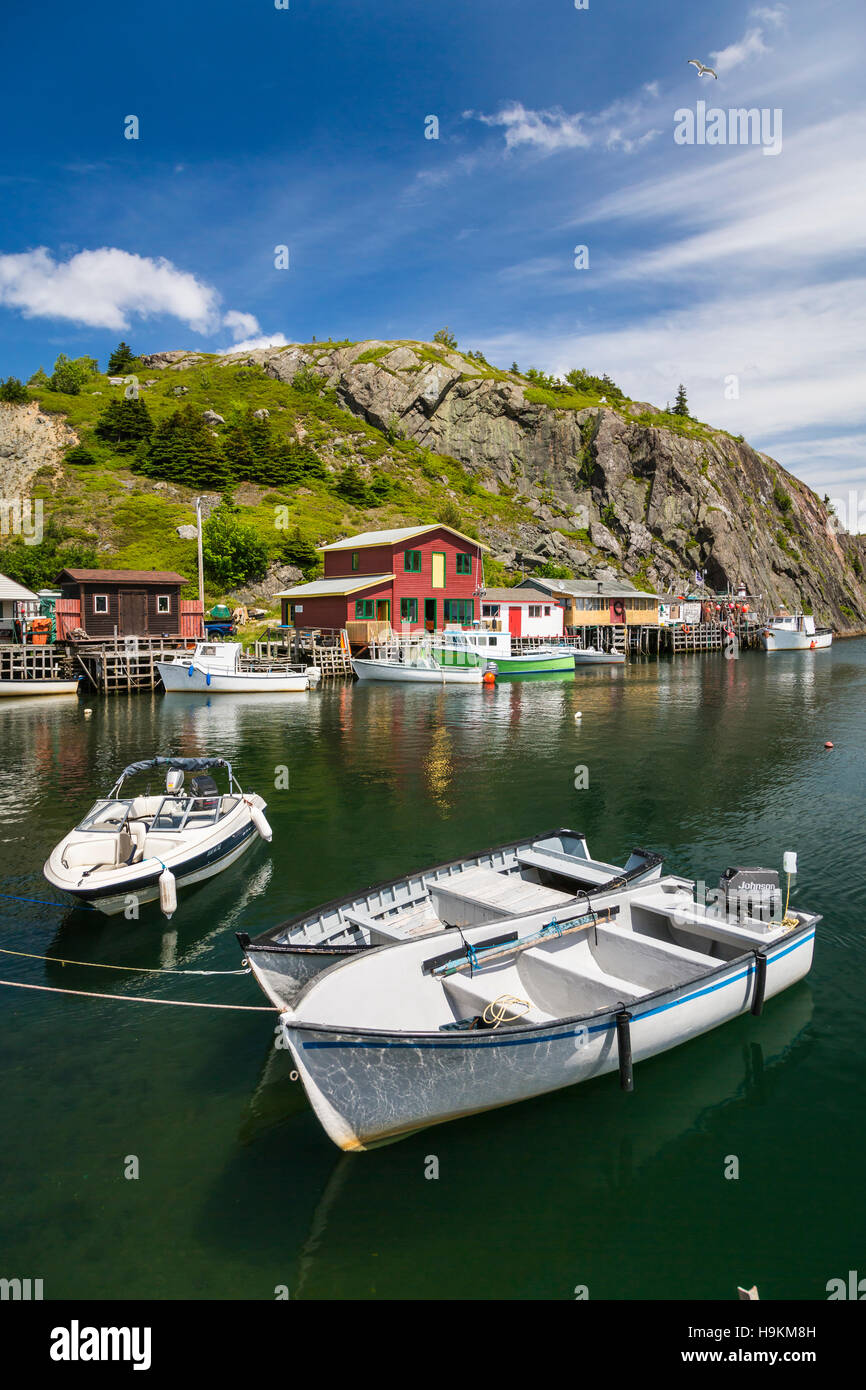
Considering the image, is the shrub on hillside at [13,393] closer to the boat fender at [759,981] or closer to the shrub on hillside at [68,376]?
the shrub on hillside at [68,376]

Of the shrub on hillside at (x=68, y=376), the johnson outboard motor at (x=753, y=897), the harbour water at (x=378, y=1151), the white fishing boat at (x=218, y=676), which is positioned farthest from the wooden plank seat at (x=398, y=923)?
the shrub on hillside at (x=68, y=376)

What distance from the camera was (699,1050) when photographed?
11273 mm

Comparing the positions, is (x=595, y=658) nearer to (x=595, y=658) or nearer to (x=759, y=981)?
(x=595, y=658)

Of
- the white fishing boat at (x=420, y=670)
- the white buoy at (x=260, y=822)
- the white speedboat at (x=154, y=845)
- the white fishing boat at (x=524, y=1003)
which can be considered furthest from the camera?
the white fishing boat at (x=420, y=670)

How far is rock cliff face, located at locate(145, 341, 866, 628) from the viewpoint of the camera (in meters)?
117

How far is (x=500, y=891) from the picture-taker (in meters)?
13.8

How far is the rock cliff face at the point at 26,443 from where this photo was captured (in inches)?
3435

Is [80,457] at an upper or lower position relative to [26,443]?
lower

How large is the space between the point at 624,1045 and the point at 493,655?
55.0m

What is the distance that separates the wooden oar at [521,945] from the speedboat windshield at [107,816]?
9091mm

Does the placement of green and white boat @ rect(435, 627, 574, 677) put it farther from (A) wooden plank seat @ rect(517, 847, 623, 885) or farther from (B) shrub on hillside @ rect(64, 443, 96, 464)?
(B) shrub on hillside @ rect(64, 443, 96, 464)

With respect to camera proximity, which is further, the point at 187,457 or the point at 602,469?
the point at 602,469

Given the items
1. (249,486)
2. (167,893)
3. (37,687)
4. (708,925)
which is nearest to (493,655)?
(37,687)
